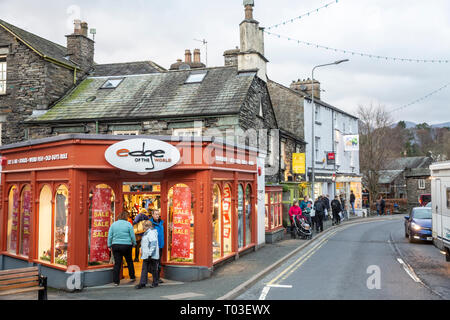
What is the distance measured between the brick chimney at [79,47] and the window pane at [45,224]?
14.0m

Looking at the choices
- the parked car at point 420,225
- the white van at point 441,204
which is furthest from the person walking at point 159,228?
the parked car at point 420,225

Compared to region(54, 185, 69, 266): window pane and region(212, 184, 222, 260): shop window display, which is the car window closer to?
region(212, 184, 222, 260): shop window display

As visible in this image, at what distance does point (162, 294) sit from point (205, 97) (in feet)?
39.4

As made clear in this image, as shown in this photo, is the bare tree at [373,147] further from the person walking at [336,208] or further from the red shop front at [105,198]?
Result: the red shop front at [105,198]

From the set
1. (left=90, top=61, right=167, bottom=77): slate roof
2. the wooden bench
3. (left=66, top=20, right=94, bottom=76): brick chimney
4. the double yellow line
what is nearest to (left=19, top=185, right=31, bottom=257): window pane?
the wooden bench

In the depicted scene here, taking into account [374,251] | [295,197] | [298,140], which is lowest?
[374,251]

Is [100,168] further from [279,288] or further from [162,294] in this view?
[279,288]

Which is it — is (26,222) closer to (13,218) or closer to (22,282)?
(13,218)

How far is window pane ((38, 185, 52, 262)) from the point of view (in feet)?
37.7

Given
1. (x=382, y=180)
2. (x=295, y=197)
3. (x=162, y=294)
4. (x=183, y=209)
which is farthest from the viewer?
(x=382, y=180)

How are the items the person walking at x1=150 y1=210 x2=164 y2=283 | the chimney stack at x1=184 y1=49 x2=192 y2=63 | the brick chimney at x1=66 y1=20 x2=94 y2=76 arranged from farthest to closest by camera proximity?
the chimney stack at x1=184 y1=49 x2=192 y2=63
the brick chimney at x1=66 y1=20 x2=94 y2=76
the person walking at x1=150 y1=210 x2=164 y2=283

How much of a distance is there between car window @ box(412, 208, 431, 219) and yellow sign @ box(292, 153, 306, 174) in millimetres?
8519

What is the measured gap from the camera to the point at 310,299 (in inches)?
340
